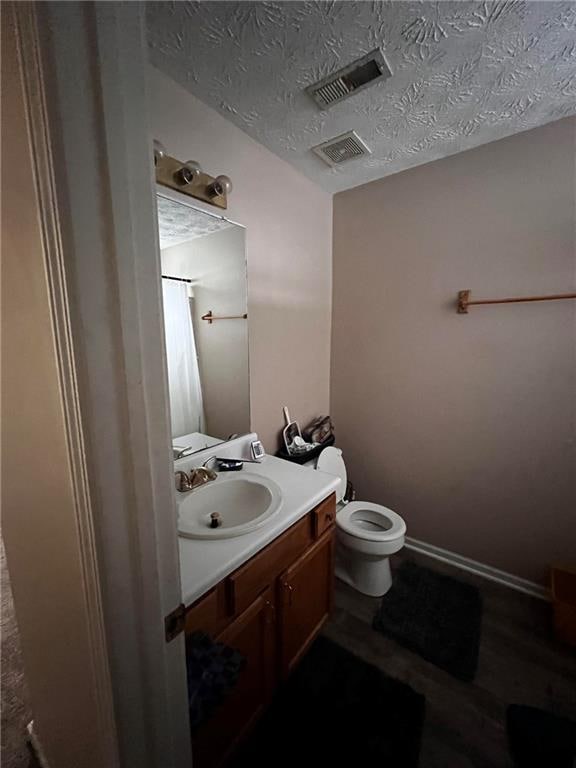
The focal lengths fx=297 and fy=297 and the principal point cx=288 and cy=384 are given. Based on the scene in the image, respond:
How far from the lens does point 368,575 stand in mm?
1749

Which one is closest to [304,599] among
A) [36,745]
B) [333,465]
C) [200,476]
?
[200,476]

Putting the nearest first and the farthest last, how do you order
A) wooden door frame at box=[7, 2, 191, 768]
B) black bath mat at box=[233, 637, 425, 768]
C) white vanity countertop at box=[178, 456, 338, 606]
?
wooden door frame at box=[7, 2, 191, 768] → white vanity countertop at box=[178, 456, 338, 606] → black bath mat at box=[233, 637, 425, 768]

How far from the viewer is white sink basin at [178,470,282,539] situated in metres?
1.16

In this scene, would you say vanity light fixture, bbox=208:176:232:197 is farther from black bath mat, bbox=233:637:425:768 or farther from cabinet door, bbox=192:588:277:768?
black bath mat, bbox=233:637:425:768

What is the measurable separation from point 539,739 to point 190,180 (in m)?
1.97

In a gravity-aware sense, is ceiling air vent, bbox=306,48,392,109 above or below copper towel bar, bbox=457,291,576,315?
above

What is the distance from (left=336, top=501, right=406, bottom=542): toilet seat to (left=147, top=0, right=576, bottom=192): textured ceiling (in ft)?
6.89

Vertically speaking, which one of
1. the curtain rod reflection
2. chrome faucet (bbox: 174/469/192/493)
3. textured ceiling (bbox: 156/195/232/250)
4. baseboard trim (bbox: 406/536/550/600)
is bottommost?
baseboard trim (bbox: 406/536/550/600)

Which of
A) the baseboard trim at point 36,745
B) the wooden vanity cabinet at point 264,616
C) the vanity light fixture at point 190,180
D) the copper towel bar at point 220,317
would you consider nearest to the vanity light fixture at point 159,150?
the vanity light fixture at point 190,180

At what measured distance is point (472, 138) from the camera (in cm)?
157

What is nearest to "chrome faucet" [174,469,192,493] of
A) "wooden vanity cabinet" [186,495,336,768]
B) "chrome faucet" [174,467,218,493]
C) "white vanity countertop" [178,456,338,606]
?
"chrome faucet" [174,467,218,493]

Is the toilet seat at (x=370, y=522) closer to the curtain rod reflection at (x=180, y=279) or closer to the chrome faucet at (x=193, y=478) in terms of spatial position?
the chrome faucet at (x=193, y=478)

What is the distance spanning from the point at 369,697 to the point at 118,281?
1767 mm

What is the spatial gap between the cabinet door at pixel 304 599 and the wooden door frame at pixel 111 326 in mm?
696
